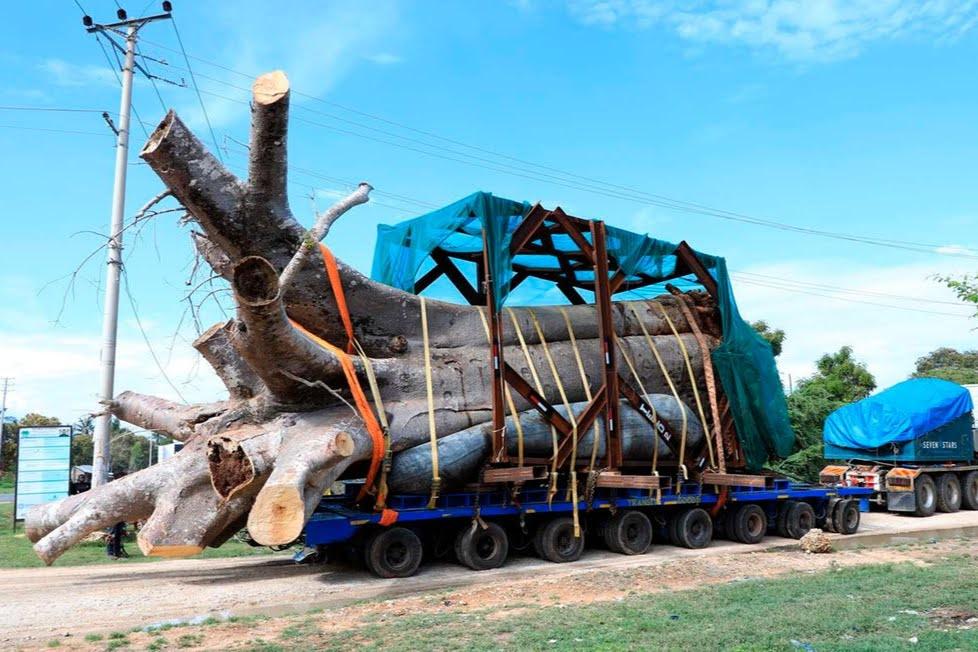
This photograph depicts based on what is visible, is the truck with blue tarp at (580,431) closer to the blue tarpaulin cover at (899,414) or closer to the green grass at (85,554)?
the green grass at (85,554)

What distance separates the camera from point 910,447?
61.6 ft

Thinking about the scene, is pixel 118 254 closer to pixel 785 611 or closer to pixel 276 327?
pixel 276 327

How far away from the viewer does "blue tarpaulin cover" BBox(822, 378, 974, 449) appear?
18.8m

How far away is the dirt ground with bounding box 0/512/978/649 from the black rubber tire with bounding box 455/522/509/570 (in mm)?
208

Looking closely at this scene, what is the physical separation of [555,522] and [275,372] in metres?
4.82

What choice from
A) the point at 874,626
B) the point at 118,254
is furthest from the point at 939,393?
the point at 118,254

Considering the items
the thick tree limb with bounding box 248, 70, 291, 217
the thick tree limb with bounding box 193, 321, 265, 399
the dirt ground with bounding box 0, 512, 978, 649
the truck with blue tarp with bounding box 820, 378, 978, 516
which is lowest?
the dirt ground with bounding box 0, 512, 978, 649

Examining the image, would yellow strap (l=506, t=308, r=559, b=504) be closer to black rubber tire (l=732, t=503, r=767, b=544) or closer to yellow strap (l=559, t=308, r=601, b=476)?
yellow strap (l=559, t=308, r=601, b=476)

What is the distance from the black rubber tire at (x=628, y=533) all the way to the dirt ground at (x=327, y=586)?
0.18 metres

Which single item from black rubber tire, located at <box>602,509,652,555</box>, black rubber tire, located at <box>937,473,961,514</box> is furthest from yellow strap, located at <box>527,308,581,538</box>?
black rubber tire, located at <box>937,473,961,514</box>

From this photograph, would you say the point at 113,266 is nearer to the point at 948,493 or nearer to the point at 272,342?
the point at 272,342

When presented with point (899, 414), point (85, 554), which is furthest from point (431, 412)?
point (899, 414)

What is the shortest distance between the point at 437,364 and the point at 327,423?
221 cm

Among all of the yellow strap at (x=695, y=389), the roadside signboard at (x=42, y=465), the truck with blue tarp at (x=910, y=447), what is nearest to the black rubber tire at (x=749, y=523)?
the yellow strap at (x=695, y=389)
